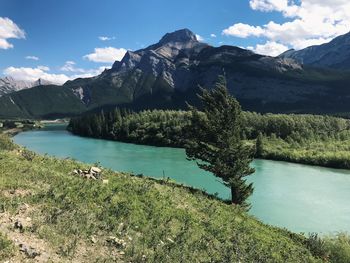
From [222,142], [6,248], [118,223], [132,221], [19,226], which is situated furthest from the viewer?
[222,142]

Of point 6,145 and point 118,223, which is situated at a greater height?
point 6,145

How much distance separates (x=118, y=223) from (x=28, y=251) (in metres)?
7.78

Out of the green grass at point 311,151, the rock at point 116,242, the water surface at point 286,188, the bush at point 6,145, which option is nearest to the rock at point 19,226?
the rock at point 116,242

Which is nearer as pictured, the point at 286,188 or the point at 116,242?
the point at 116,242

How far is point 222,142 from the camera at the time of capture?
48562 mm

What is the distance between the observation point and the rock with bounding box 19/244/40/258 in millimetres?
20516

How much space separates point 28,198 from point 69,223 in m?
4.04

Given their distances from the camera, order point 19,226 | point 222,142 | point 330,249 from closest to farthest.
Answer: point 19,226
point 330,249
point 222,142

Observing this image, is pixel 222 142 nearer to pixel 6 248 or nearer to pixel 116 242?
pixel 116 242

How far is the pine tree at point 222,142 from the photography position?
47528 millimetres

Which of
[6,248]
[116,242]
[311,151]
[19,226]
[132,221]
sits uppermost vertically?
[19,226]

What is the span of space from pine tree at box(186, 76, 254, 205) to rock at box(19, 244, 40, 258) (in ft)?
94.4

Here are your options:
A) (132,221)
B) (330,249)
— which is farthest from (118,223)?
(330,249)

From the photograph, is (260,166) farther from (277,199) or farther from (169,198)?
(169,198)
